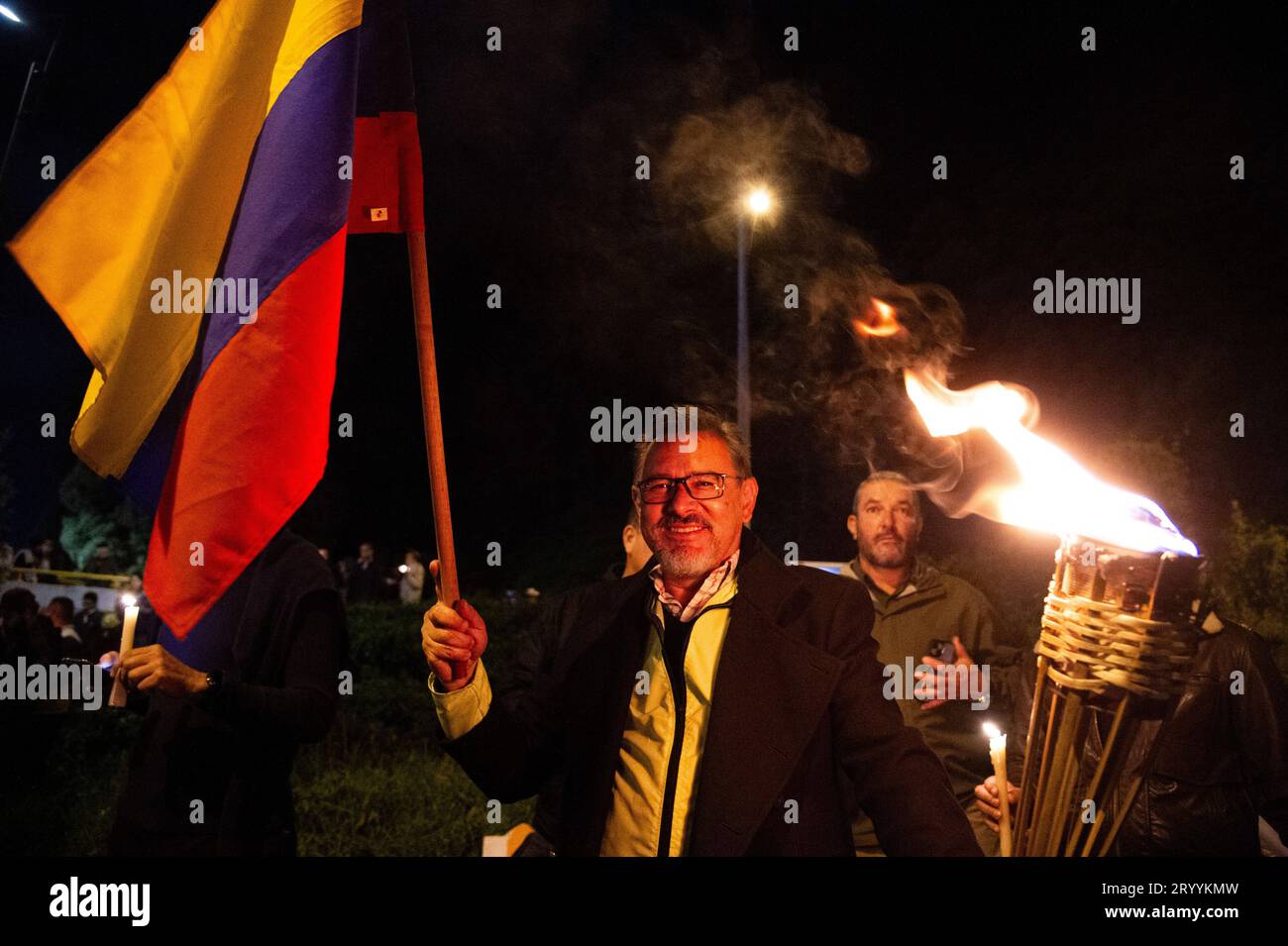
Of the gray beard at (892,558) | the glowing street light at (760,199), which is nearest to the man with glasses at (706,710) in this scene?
the gray beard at (892,558)

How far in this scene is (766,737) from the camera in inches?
104

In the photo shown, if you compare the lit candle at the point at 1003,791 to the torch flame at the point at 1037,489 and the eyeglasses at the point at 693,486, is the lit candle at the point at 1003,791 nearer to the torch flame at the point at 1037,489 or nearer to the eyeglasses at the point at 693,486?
the torch flame at the point at 1037,489

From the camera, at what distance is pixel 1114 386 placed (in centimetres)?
947

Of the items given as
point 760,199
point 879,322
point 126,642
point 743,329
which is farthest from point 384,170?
point 743,329

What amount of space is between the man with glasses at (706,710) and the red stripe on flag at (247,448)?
711 millimetres

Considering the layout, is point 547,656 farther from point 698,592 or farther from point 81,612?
point 81,612

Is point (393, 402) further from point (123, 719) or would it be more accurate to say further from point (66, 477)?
point (66, 477)

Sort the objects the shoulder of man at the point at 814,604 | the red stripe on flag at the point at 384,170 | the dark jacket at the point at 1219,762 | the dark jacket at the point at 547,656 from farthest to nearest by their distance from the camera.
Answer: the dark jacket at the point at 547,656, the dark jacket at the point at 1219,762, the red stripe on flag at the point at 384,170, the shoulder of man at the point at 814,604

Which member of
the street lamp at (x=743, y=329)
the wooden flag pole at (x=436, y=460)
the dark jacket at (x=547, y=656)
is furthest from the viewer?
the street lamp at (x=743, y=329)

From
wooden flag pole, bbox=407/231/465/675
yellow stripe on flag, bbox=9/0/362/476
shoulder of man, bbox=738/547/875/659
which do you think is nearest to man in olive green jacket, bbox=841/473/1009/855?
shoulder of man, bbox=738/547/875/659

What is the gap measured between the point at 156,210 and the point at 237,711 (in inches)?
66.0

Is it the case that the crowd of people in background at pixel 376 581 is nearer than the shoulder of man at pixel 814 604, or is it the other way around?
the shoulder of man at pixel 814 604

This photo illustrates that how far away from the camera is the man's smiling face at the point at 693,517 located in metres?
2.96
